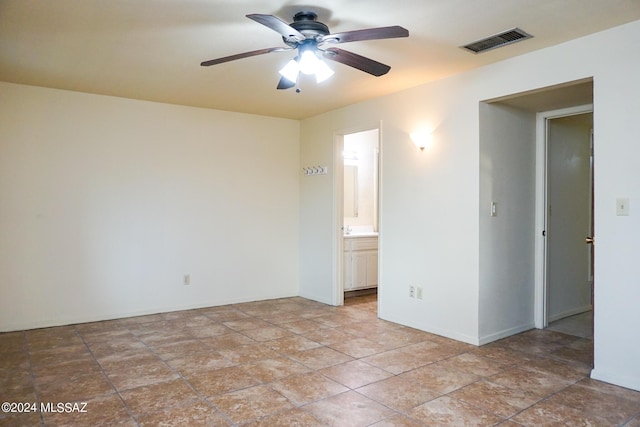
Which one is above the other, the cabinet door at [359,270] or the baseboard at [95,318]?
the cabinet door at [359,270]

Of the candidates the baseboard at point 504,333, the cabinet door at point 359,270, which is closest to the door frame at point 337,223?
the cabinet door at point 359,270

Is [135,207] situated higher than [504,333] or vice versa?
[135,207]

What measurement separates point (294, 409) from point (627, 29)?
3294 millimetres

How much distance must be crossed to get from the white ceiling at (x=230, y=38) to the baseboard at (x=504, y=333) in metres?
2.41

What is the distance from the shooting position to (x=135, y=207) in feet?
15.6

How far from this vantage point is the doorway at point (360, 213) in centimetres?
578

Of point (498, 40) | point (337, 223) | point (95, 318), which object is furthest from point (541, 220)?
point (95, 318)

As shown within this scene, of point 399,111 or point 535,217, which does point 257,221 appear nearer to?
point 399,111

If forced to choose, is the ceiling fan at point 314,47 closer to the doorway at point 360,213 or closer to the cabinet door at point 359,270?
the doorway at point 360,213

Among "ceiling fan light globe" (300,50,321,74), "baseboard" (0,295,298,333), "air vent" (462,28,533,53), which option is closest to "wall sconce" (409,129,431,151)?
"air vent" (462,28,533,53)

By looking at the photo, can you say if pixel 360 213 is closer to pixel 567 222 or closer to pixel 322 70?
pixel 567 222

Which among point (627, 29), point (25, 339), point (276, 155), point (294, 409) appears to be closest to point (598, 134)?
point (627, 29)

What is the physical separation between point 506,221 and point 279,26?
111 inches

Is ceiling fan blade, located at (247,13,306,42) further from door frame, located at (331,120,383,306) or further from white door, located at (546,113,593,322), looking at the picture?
white door, located at (546,113,593,322)
